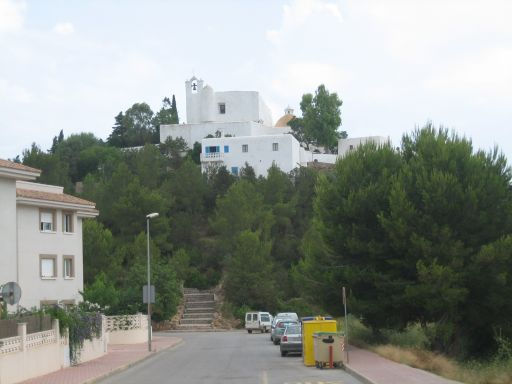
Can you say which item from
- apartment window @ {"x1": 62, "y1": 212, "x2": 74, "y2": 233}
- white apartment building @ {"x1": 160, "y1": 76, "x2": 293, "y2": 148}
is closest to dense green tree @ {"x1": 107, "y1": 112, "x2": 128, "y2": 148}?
white apartment building @ {"x1": 160, "y1": 76, "x2": 293, "y2": 148}

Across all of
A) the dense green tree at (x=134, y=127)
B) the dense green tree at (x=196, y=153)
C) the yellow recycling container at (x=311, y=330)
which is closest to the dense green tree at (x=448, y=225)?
the yellow recycling container at (x=311, y=330)

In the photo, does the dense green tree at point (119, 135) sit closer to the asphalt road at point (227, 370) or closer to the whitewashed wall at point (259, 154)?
the whitewashed wall at point (259, 154)

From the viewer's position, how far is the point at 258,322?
70062 millimetres

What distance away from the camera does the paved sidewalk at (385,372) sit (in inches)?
866

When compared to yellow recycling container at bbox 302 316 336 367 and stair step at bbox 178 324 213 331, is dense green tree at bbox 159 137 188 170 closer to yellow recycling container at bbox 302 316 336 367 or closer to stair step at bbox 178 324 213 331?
stair step at bbox 178 324 213 331

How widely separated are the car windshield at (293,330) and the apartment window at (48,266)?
18.0 meters

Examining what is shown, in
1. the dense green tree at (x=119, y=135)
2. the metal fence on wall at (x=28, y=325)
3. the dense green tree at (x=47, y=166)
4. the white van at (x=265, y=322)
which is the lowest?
the white van at (x=265, y=322)

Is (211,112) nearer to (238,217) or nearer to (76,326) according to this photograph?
(238,217)

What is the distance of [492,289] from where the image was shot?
39250 mm

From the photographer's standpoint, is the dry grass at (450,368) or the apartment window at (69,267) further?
the apartment window at (69,267)

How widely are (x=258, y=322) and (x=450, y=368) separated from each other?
139ft

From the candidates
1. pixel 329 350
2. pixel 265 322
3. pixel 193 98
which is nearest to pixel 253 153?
pixel 193 98

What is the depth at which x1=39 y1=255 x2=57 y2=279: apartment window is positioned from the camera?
1885 inches

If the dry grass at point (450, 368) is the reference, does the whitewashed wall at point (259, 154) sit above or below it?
above
